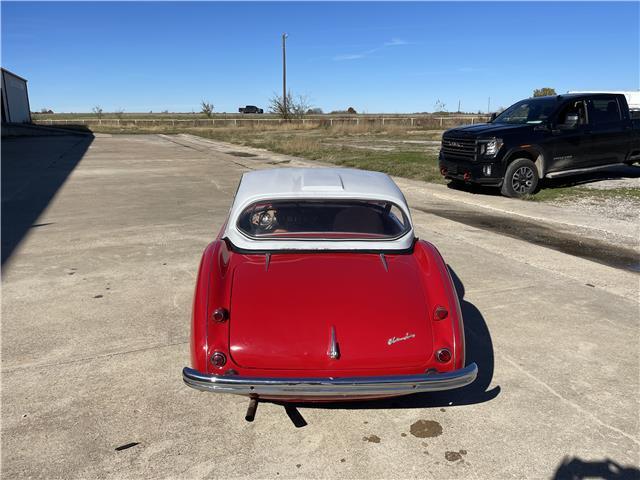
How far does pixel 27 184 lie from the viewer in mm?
12617

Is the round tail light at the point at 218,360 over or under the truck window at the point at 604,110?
under

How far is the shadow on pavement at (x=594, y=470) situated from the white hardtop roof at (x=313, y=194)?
1.68 meters

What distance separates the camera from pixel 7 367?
144 inches

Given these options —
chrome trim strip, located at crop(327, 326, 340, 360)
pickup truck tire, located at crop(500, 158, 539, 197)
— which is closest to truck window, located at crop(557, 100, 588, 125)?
pickup truck tire, located at crop(500, 158, 539, 197)

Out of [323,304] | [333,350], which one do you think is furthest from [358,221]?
[333,350]

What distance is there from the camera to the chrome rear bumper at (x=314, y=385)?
2.59 meters

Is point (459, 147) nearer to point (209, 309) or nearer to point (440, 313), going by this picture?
point (440, 313)

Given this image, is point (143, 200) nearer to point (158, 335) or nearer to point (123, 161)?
point (158, 335)

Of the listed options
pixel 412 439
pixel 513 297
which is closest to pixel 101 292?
pixel 412 439

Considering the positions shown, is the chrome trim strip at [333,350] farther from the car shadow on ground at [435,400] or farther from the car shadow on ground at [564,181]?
the car shadow on ground at [564,181]

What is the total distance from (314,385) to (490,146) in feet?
28.6

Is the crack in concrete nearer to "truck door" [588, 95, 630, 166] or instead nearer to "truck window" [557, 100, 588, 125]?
"truck window" [557, 100, 588, 125]

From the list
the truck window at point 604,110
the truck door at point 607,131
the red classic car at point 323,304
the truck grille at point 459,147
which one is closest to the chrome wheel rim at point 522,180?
the truck grille at point 459,147

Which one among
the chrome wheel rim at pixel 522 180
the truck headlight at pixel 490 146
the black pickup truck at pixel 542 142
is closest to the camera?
the truck headlight at pixel 490 146
